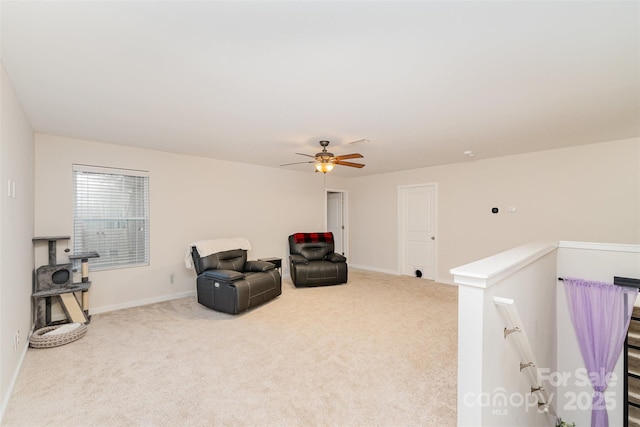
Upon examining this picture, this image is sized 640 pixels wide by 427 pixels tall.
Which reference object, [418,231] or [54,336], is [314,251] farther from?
[54,336]

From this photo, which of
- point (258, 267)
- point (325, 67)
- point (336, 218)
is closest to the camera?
point (325, 67)

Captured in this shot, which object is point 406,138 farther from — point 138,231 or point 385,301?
point 138,231

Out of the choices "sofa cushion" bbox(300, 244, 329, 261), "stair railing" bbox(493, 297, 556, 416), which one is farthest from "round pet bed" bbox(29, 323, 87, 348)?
"stair railing" bbox(493, 297, 556, 416)

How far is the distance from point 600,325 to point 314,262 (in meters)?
3.92

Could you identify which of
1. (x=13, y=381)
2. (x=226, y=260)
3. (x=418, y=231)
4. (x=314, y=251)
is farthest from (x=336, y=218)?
(x=13, y=381)

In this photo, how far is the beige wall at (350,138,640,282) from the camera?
12.5 feet

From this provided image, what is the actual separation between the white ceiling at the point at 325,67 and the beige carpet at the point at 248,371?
235 centimetres

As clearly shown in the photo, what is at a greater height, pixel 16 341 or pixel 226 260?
pixel 226 260

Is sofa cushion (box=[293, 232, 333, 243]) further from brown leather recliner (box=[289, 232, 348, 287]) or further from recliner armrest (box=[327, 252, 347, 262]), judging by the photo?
recliner armrest (box=[327, 252, 347, 262])

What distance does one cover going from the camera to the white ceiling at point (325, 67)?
4.73ft

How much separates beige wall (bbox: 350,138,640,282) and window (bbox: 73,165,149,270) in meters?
4.79

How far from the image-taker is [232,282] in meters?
3.74

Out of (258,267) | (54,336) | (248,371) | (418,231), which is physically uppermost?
(418,231)

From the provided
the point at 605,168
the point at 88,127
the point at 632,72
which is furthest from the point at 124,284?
the point at 605,168
